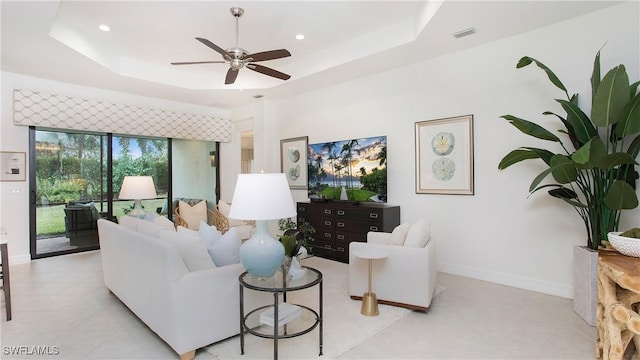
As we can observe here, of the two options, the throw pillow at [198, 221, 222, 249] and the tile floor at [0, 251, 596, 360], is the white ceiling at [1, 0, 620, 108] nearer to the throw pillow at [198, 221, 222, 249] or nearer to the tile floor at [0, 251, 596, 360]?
the throw pillow at [198, 221, 222, 249]

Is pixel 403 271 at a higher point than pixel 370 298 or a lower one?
higher

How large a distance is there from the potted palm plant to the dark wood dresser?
5.63 ft

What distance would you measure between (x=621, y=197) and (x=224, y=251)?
3.08 m

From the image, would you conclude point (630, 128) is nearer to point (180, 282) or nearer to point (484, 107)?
point (484, 107)

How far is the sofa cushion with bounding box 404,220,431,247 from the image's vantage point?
3.04 metres

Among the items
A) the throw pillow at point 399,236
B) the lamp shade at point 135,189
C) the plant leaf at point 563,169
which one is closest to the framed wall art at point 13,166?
the lamp shade at point 135,189

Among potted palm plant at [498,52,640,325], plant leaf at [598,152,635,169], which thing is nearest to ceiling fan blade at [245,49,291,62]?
potted palm plant at [498,52,640,325]

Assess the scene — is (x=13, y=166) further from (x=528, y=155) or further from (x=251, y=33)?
(x=528, y=155)

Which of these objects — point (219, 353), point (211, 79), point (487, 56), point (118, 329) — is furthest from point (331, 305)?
point (211, 79)

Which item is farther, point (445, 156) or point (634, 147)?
point (445, 156)

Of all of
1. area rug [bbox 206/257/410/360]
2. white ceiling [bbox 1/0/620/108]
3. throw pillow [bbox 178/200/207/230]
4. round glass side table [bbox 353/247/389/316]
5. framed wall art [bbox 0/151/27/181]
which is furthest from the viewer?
throw pillow [bbox 178/200/207/230]

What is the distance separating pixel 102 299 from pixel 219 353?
1861 millimetres

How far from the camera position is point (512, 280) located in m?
3.68

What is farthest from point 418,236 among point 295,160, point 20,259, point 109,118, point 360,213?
point 20,259
